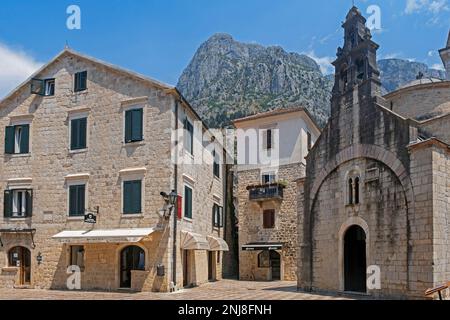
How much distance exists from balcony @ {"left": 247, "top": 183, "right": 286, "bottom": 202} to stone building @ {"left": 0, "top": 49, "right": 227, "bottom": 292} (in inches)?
247

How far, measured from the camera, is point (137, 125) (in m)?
22.7

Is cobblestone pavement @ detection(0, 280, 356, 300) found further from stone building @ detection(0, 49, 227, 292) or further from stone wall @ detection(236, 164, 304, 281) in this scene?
stone wall @ detection(236, 164, 304, 281)

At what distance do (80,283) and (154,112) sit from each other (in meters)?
8.86

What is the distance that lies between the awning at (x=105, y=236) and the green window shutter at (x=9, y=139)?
19.3 ft

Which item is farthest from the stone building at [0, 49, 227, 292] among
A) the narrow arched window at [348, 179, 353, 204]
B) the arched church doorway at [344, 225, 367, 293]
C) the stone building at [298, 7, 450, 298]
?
the narrow arched window at [348, 179, 353, 204]

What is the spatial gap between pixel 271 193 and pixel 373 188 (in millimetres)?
12530

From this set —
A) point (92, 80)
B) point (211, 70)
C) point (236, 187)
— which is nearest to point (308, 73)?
point (211, 70)

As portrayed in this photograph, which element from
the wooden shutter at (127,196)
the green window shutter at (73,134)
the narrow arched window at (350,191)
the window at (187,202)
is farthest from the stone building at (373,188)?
the green window shutter at (73,134)

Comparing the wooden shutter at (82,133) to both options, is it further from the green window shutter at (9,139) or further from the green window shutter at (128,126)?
the green window shutter at (9,139)

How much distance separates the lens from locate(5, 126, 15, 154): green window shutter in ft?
81.9

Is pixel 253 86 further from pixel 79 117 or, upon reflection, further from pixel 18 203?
pixel 18 203

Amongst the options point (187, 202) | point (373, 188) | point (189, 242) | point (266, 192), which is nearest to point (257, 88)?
point (266, 192)

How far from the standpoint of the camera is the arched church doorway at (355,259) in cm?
1989
